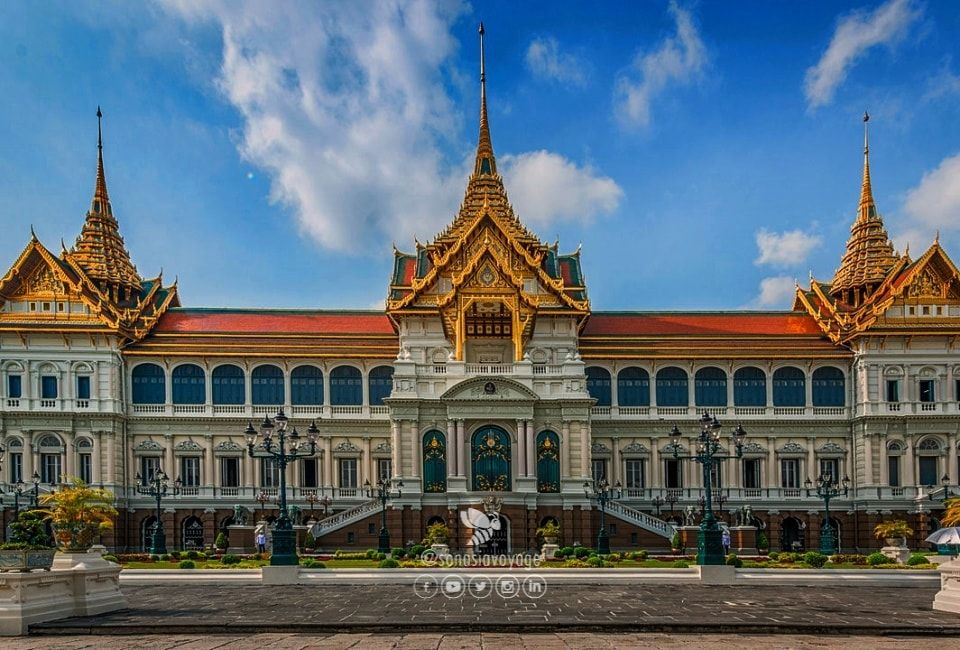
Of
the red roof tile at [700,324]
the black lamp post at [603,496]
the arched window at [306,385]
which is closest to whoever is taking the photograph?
the black lamp post at [603,496]

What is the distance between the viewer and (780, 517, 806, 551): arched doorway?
169 feet

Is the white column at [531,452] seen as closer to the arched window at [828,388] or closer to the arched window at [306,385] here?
the arched window at [306,385]

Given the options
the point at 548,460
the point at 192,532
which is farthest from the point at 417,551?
the point at 192,532

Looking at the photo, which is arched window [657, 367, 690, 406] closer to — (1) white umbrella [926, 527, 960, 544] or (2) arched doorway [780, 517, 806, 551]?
(2) arched doorway [780, 517, 806, 551]

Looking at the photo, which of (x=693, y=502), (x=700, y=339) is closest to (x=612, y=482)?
(x=693, y=502)

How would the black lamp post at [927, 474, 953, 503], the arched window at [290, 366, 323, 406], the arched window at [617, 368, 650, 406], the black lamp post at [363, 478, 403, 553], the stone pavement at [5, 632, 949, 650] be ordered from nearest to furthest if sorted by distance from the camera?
1. the stone pavement at [5, 632, 949, 650]
2. the black lamp post at [363, 478, 403, 553]
3. the black lamp post at [927, 474, 953, 503]
4. the arched window at [290, 366, 323, 406]
5. the arched window at [617, 368, 650, 406]

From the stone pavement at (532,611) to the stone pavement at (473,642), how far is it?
601 mm

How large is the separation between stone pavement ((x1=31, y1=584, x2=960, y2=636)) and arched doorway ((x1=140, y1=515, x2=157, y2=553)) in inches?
968

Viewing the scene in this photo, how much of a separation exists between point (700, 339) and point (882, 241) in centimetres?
1696

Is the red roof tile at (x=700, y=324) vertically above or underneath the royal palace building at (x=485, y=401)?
above

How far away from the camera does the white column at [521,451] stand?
48188 millimetres

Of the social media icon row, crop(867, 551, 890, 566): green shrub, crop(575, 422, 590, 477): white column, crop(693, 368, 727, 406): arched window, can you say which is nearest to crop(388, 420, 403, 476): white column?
crop(575, 422, 590, 477): white column

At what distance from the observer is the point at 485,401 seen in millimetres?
48312

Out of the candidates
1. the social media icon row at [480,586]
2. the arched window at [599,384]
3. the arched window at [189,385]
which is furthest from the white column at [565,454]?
the arched window at [189,385]
